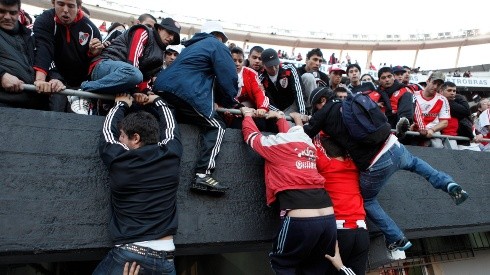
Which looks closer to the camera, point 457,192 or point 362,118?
Answer: point 362,118

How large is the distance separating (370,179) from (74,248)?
2.59 metres

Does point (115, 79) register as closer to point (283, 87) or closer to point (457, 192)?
point (283, 87)

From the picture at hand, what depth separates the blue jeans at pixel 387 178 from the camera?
3.68 m

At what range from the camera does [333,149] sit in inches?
149

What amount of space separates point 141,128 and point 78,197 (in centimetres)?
80

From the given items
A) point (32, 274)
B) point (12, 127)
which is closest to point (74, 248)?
point (12, 127)

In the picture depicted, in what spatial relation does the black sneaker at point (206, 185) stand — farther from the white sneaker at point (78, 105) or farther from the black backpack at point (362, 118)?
the black backpack at point (362, 118)

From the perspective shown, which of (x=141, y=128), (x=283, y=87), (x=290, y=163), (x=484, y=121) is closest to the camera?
(x=141, y=128)

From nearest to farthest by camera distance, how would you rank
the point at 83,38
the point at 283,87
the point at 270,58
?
the point at 83,38 → the point at 270,58 → the point at 283,87

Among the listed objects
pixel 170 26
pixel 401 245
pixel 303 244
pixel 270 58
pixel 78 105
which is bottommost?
pixel 401 245

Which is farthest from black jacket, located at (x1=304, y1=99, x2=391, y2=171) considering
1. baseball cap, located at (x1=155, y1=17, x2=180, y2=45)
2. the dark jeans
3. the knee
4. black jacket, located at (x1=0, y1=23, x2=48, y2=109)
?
black jacket, located at (x1=0, y1=23, x2=48, y2=109)

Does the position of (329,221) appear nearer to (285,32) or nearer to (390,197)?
(390,197)

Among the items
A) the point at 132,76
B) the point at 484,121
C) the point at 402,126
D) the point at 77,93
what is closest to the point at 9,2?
the point at 77,93

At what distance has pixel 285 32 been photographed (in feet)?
122
